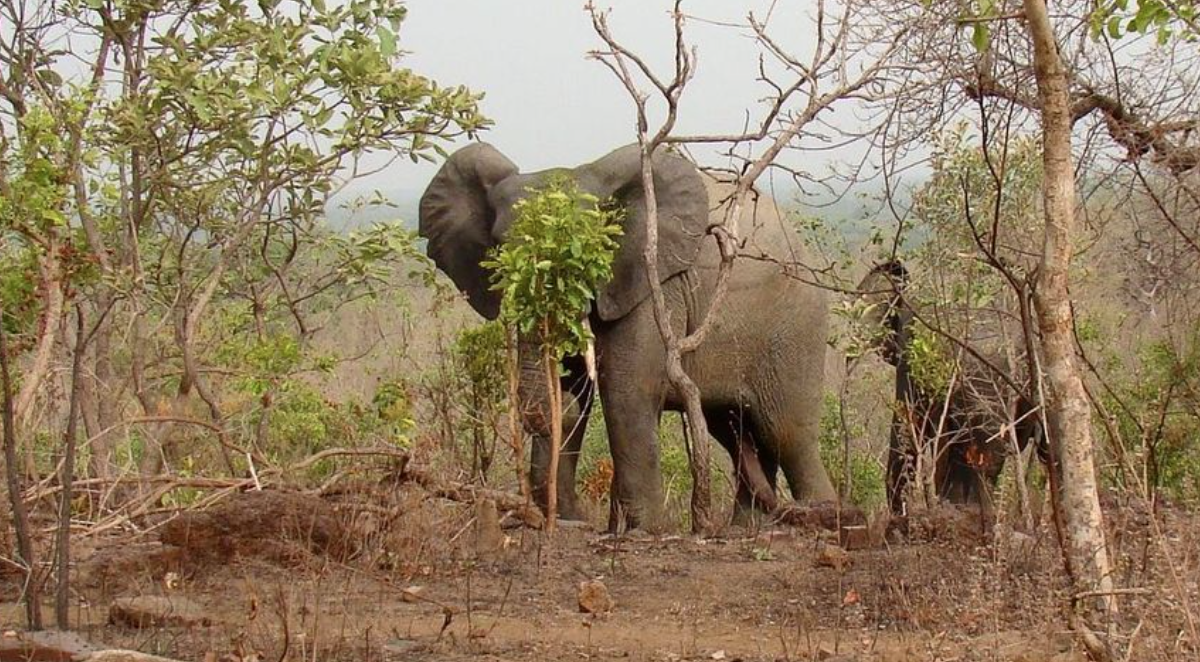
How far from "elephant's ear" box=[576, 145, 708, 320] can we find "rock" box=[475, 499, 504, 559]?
273 centimetres

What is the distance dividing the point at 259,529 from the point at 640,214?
4262mm

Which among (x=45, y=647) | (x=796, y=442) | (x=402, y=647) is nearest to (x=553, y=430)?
(x=402, y=647)

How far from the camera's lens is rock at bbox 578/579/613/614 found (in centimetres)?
716

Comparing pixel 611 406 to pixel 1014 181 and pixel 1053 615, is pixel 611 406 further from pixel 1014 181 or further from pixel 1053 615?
pixel 1053 615

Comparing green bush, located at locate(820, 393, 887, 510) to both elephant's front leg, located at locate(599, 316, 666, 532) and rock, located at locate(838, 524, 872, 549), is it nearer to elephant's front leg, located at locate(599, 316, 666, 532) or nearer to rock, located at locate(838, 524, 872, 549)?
elephant's front leg, located at locate(599, 316, 666, 532)

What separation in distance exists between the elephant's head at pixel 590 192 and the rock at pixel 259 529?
311 centimetres

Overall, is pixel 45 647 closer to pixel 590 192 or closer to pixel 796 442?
pixel 590 192

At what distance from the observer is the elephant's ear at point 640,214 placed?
36.6 feet

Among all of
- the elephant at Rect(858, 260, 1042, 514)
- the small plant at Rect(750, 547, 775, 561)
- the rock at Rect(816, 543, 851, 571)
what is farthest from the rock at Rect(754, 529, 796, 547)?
the elephant at Rect(858, 260, 1042, 514)

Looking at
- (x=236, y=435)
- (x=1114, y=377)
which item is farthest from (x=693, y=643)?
(x=1114, y=377)

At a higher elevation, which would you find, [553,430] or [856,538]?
[553,430]

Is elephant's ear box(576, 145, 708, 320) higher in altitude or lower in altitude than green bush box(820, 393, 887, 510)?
higher

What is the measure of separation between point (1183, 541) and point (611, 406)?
5.73 m

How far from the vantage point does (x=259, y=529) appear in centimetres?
793
